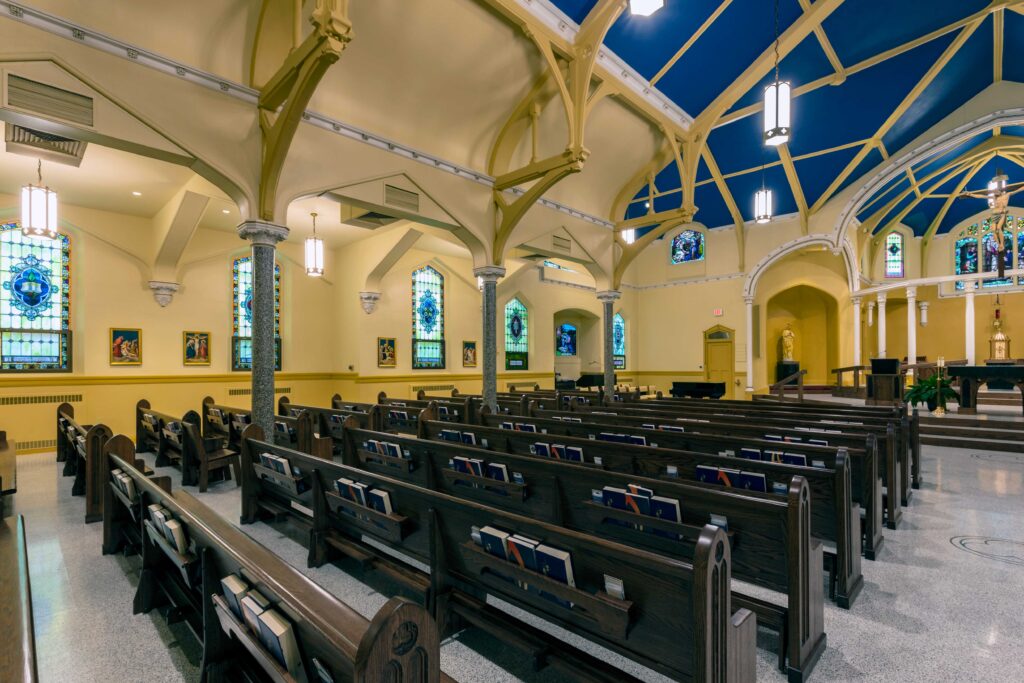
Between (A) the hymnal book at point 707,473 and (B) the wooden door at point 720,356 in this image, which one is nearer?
(A) the hymnal book at point 707,473

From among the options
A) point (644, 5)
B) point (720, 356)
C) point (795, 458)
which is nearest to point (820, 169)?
point (720, 356)

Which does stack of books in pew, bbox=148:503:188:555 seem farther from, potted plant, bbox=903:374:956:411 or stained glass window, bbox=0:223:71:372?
potted plant, bbox=903:374:956:411

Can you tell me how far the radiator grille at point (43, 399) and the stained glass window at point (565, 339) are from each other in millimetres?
10921

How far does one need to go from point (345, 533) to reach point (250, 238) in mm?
3712

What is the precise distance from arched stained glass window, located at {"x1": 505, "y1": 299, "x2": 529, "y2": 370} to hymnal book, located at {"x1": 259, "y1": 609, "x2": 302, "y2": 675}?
37.1 ft

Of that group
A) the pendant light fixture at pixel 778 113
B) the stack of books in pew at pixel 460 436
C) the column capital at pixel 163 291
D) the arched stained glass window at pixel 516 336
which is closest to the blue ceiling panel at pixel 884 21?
the pendant light fixture at pixel 778 113

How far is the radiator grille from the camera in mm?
6898

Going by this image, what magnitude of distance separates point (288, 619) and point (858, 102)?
12190 mm

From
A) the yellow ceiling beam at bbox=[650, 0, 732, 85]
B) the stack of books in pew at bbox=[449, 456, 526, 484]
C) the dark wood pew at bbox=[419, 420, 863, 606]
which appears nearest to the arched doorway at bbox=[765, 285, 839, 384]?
the yellow ceiling beam at bbox=[650, 0, 732, 85]

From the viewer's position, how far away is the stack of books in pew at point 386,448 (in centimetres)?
353

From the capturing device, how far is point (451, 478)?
322 cm

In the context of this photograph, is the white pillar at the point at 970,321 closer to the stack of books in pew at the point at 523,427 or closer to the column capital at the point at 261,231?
the stack of books in pew at the point at 523,427

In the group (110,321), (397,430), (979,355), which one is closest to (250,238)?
(397,430)

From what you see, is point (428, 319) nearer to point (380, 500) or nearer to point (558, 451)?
point (558, 451)
